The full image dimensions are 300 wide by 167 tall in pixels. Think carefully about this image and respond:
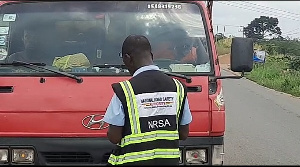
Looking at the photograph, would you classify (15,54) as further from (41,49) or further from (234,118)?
(234,118)

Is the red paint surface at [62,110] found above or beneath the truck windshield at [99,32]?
beneath

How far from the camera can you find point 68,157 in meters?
4.28

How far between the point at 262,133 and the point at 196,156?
21.5ft

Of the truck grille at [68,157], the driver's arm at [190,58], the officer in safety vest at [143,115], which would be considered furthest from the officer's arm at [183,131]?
the driver's arm at [190,58]

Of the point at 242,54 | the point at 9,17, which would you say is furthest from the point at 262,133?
the point at 9,17

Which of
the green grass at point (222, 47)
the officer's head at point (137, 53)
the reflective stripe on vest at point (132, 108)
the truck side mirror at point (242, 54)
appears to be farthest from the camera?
the green grass at point (222, 47)

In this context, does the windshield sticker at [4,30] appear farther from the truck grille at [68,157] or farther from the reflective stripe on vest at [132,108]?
the reflective stripe on vest at [132,108]

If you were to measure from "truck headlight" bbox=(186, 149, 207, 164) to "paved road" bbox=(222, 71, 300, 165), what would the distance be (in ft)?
11.0

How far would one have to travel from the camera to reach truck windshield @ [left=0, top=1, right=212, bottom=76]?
4.70 metres

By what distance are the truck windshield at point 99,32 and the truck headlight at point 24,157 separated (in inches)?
31.3

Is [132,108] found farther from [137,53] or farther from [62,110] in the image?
[62,110]

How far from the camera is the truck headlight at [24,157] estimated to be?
427 cm

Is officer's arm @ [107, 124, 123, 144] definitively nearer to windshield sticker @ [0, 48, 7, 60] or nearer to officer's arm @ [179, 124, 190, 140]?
officer's arm @ [179, 124, 190, 140]

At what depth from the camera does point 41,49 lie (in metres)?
4.72
